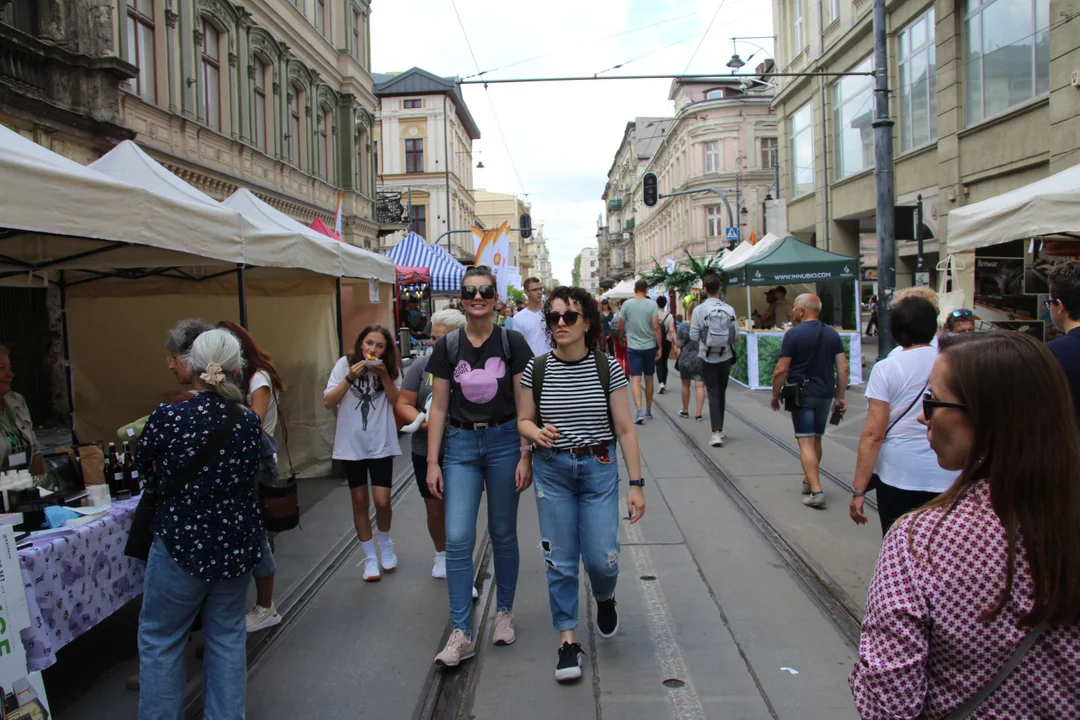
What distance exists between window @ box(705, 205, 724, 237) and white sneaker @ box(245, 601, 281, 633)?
50.1 m

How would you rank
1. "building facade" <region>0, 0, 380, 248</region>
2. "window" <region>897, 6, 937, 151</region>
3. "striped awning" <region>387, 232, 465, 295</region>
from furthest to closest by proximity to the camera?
"striped awning" <region>387, 232, 465, 295</region>
"window" <region>897, 6, 937, 151</region>
"building facade" <region>0, 0, 380, 248</region>

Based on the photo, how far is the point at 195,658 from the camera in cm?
418

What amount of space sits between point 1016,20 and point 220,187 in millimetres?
15630

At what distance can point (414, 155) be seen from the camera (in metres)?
52.0

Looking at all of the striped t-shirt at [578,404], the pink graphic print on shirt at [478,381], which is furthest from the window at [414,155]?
the striped t-shirt at [578,404]

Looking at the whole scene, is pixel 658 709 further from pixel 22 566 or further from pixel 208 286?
pixel 208 286

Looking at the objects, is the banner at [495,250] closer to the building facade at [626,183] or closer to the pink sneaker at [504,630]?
the pink sneaker at [504,630]

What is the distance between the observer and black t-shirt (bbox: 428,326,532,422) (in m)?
3.95

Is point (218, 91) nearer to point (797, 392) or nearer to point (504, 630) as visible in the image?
point (797, 392)

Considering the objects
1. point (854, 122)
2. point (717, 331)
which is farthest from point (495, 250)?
point (854, 122)

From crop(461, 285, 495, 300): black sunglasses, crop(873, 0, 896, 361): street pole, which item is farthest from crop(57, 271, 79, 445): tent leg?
crop(873, 0, 896, 361): street pole

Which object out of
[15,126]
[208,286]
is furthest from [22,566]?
[15,126]

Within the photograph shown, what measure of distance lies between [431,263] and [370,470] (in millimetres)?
14856

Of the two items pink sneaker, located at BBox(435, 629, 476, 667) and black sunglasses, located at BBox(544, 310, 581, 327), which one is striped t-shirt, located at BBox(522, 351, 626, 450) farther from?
pink sneaker, located at BBox(435, 629, 476, 667)
